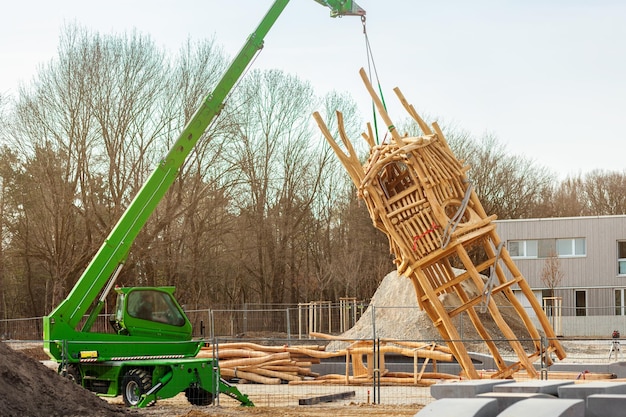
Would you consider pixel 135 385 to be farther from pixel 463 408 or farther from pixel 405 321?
pixel 405 321

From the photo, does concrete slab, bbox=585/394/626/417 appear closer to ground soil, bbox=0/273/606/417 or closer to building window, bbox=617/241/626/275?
ground soil, bbox=0/273/606/417

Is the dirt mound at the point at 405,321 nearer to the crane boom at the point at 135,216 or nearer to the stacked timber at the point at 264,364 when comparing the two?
the stacked timber at the point at 264,364

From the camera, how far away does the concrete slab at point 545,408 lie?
19.5ft

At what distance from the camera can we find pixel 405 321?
3061 cm

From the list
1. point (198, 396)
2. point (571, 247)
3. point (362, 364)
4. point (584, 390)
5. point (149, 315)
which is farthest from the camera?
point (571, 247)

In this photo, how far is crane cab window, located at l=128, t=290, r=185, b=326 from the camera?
698 inches

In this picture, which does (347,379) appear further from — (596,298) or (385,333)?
(596,298)

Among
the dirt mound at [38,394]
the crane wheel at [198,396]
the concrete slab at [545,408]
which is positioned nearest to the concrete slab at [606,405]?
the concrete slab at [545,408]

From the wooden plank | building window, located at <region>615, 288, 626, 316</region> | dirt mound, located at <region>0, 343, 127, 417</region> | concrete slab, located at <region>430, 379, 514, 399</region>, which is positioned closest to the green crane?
the wooden plank

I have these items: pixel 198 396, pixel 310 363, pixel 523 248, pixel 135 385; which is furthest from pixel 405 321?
pixel 523 248

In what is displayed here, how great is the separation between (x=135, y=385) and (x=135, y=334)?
129cm

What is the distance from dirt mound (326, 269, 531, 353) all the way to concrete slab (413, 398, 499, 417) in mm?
21379

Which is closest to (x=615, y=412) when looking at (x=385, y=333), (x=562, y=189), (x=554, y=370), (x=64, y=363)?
(x=554, y=370)

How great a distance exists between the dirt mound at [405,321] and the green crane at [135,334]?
1059 cm
